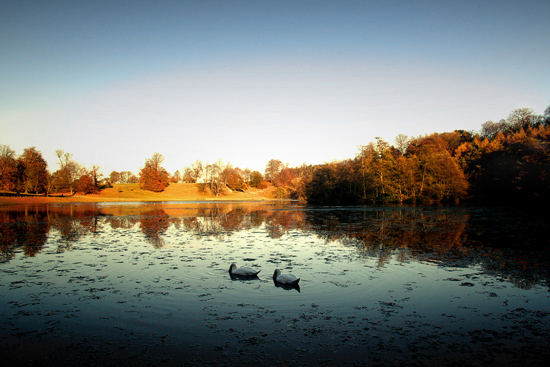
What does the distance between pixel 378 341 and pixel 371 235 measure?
43.5 feet

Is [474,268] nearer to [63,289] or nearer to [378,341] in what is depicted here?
[378,341]

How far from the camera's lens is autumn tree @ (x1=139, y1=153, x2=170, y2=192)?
91500 millimetres

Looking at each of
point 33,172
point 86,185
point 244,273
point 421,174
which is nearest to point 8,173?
point 33,172

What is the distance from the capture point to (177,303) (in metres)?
7.38

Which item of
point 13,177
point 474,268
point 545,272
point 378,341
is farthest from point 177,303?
point 13,177

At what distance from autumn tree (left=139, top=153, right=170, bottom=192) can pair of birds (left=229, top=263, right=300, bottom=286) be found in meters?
88.8

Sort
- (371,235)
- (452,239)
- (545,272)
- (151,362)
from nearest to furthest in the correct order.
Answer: (151,362)
(545,272)
(452,239)
(371,235)

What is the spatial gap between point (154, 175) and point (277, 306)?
92931 millimetres

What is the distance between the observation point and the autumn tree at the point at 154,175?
9150 cm

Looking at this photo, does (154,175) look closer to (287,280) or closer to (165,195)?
(165,195)

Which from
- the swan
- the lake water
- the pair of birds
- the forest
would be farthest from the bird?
the forest

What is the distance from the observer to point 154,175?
304 ft

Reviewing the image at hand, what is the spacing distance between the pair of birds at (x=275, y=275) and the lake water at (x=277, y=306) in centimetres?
24

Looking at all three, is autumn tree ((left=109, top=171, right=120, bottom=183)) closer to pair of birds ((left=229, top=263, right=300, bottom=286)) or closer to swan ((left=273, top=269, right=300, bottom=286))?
pair of birds ((left=229, top=263, right=300, bottom=286))
